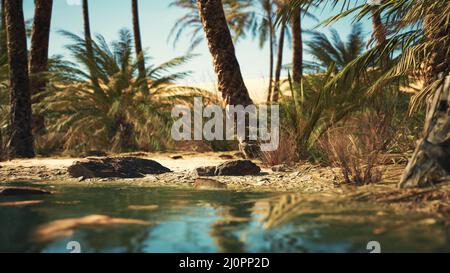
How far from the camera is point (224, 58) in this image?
8.66 m

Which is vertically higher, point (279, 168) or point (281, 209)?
point (279, 168)

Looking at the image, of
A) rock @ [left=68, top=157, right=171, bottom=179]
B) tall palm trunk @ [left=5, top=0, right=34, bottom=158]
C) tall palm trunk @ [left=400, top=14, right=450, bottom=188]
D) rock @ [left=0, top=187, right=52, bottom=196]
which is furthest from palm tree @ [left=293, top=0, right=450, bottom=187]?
tall palm trunk @ [left=5, top=0, right=34, bottom=158]

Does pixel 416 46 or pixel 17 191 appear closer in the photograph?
pixel 17 191

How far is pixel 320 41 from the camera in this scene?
15508 mm

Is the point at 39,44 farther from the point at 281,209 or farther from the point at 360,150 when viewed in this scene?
the point at 281,209

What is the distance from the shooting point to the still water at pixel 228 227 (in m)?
2.90

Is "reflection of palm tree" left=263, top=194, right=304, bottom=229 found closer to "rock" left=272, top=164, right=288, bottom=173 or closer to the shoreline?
the shoreline

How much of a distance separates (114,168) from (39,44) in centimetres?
537

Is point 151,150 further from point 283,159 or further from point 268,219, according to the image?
point 268,219

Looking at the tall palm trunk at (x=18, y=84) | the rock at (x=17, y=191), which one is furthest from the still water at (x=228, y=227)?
the tall palm trunk at (x=18, y=84)

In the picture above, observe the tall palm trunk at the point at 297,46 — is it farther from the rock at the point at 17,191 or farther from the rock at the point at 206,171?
the rock at the point at 17,191

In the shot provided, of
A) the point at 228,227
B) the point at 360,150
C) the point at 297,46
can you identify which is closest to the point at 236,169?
the point at 360,150

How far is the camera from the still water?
9.53 ft

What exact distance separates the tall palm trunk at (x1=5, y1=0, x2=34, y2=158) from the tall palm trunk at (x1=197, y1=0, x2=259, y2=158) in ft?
10.7
